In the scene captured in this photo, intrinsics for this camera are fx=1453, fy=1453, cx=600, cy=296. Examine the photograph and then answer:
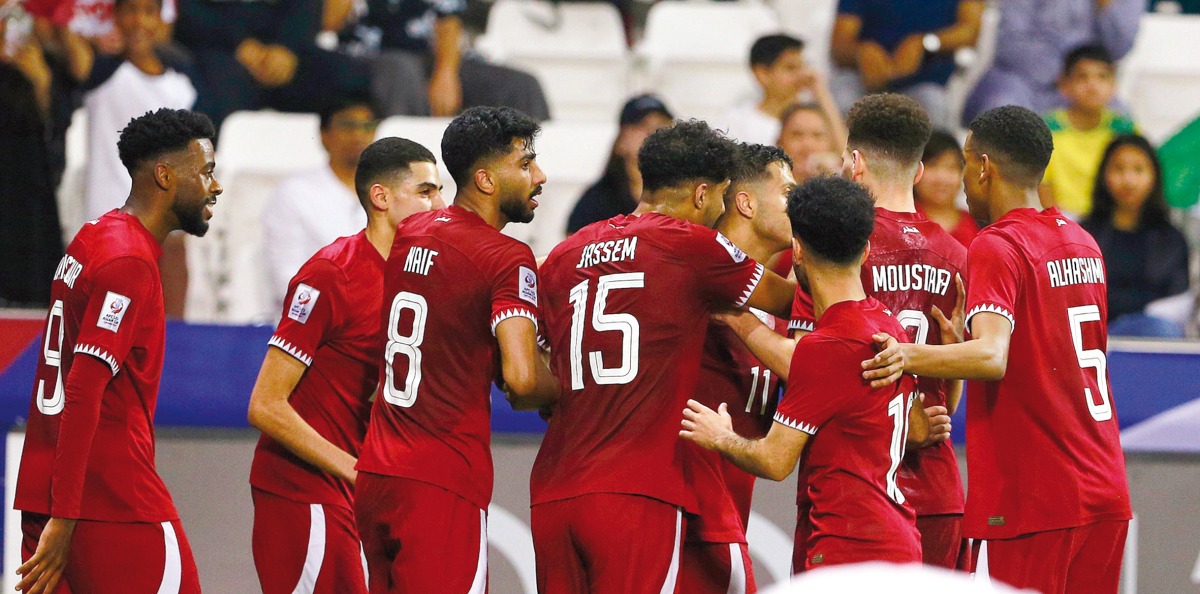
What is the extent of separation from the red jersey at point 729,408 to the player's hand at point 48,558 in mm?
2092

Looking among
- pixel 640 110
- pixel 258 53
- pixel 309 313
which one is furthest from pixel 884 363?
pixel 258 53

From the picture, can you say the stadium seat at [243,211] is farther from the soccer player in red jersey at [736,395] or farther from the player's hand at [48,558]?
the soccer player in red jersey at [736,395]

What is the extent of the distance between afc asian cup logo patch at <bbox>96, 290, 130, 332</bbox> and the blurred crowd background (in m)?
3.15

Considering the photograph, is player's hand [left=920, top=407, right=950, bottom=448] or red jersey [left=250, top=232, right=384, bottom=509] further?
red jersey [left=250, top=232, right=384, bottom=509]

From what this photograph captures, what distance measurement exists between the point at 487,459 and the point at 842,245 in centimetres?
144

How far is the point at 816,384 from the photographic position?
172 inches

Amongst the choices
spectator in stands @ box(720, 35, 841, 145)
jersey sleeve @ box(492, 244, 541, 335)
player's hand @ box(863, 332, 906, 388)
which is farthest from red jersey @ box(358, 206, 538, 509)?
spectator in stands @ box(720, 35, 841, 145)

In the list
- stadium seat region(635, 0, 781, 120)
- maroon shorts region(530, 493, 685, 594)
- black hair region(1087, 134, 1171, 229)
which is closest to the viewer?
maroon shorts region(530, 493, 685, 594)

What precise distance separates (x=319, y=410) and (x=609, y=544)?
4.59 ft

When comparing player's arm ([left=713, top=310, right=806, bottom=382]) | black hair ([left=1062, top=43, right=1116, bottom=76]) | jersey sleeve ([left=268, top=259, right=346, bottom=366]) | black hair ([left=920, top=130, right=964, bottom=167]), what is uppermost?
black hair ([left=1062, top=43, right=1116, bottom=76])

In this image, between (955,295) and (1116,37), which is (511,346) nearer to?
(955,295)

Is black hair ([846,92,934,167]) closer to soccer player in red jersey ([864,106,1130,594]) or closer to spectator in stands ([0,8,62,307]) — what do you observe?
soccer player in red jersey ([864,106,1130,594])

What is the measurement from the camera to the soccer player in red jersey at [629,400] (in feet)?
15.6

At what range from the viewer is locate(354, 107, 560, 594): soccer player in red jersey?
483 centimetres
